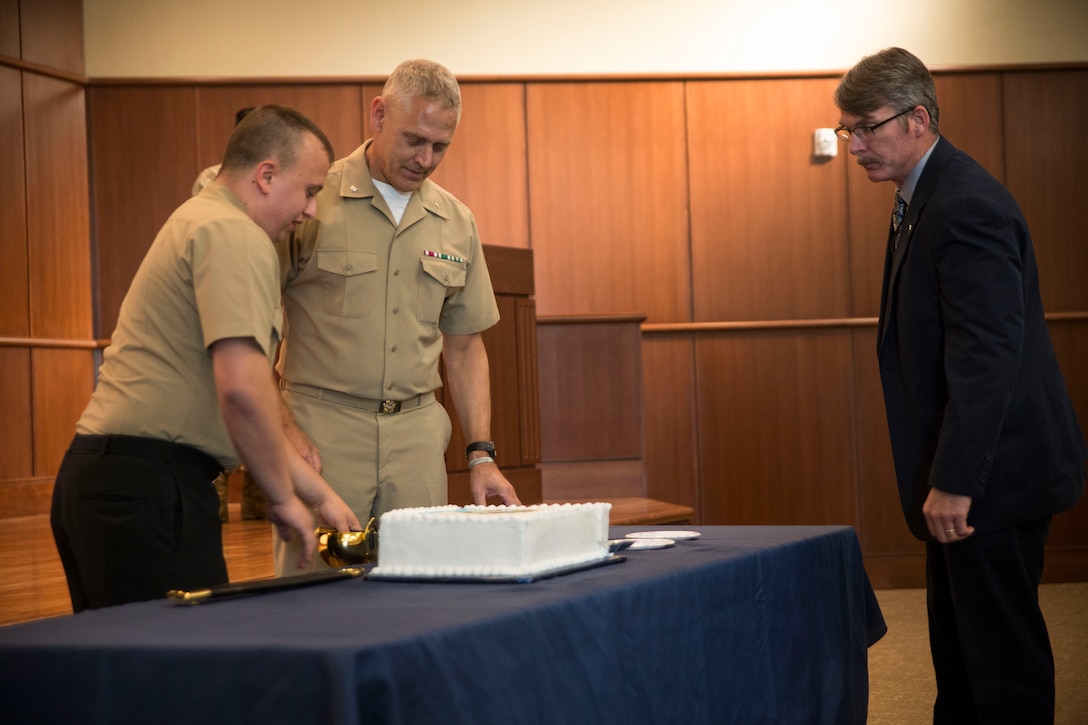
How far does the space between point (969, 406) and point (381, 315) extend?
117cm

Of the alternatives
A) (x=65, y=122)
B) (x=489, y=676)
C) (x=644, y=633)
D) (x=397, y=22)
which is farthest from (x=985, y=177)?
(x=65, y=122)

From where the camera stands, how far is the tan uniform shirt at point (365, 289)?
8.11ft

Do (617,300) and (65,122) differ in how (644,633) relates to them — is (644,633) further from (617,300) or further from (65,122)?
(65,122)

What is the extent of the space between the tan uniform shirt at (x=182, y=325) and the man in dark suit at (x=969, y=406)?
1215mm

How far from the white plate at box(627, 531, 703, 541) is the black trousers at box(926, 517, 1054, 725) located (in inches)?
21.5

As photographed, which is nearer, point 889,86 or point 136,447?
point 136,447

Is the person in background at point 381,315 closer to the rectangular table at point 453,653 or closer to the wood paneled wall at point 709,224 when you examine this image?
the rectangular table at point 453,653

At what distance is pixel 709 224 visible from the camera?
705cm

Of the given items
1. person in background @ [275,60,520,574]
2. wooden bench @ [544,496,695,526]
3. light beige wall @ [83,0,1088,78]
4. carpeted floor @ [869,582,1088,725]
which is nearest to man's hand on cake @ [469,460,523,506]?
person in background @ [275,60,520,574]

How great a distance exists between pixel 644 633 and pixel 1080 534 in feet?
19.8

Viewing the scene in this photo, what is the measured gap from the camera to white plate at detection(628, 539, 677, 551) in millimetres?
1919

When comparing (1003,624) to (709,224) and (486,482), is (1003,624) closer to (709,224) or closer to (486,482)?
(486,482)

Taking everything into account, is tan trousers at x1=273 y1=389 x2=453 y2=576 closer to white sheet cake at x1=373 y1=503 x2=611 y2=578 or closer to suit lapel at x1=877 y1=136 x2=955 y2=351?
white sheet cake at x1=373 y1=503 x2=611 y2=578

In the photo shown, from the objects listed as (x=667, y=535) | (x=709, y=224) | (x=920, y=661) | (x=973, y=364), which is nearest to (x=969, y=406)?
(x=973, y=364)
